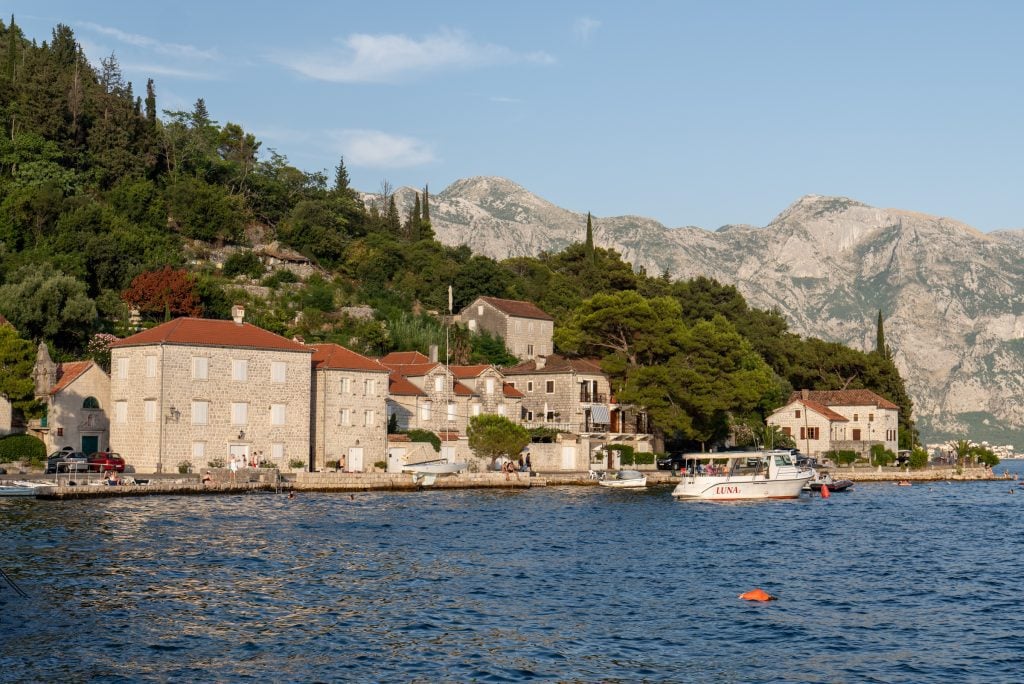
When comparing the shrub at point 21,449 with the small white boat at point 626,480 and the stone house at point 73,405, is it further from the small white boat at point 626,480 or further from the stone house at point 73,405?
the small white boat at point 626,480

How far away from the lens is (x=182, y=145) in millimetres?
116062

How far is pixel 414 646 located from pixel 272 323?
6519 cm

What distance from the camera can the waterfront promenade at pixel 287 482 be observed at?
55.9 metres

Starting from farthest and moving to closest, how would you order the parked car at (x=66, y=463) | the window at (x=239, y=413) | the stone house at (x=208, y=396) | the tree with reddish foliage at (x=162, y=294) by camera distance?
the tree with reddish foliage at (x=162, y=294), the window at (x=239, y=413), the stone house at (x=208, y=396), the parked car at (x=66, y=463)

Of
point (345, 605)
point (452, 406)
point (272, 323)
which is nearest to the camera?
point (345, 605)

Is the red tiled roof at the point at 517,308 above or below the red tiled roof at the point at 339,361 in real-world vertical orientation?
above

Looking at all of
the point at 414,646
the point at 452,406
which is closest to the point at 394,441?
the point at 452,406

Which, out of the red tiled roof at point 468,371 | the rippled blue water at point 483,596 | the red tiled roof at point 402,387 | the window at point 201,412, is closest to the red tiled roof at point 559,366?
the red tiled roof at point 468,371

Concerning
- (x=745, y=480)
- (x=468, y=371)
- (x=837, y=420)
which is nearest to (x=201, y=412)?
(x=468, y=371)

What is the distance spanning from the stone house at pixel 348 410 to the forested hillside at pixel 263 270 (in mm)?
15495

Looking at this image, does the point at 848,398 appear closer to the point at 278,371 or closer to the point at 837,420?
the point at 837,420

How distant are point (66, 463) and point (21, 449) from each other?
4224 millimetres

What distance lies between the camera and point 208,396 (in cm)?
6550

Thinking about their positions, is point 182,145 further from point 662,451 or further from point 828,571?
point 828,571
